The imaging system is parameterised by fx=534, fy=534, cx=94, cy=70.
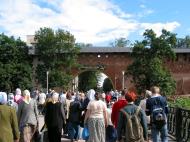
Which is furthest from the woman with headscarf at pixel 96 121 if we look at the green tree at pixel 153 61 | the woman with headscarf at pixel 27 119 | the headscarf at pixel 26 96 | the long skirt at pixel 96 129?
the green tree at pixel 153 61

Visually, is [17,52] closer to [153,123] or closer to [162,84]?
[162,84]

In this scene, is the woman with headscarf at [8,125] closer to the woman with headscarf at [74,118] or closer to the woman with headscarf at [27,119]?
the woman with headscarf at [27,119]

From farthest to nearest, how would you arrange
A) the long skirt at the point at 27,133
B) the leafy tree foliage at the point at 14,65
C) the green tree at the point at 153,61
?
the leafy tree foliage at the point at 14,65 < the green tree at the point at 153,61 < the long skirt at the point at 27,133

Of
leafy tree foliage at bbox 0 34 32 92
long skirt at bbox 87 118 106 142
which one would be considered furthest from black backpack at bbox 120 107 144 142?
leafy tree foliage at bbox 0 34 32 92

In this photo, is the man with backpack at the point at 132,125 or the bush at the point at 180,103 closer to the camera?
the man with backpack at the point at 132,125

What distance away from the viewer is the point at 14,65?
2872 inches

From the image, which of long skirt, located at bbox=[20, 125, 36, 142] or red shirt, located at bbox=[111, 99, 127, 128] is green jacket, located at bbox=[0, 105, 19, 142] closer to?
long skirt, located at bbox=[20, 125, 36, 142]

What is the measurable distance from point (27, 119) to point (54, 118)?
158 cm

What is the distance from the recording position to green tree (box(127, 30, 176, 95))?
5684cm

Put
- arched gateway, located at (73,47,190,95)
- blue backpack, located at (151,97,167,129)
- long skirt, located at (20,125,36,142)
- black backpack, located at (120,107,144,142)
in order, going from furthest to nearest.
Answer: arched gateway, located at (73,47,190,95) → long skirt, located at (20,125,36,142) → blue backpack, located at (151,97,167,129) → black backpack, located at (120,107,144,142)

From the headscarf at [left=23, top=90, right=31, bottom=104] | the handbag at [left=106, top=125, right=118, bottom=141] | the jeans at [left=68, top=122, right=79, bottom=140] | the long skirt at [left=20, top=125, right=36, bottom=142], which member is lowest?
the jeans at [left=68, top=122, right=79, bottom=140]

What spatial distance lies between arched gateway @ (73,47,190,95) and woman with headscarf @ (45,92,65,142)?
64427 mm

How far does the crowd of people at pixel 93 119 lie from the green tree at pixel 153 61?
40.2 meters

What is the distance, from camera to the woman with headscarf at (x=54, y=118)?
1433 centimetres
